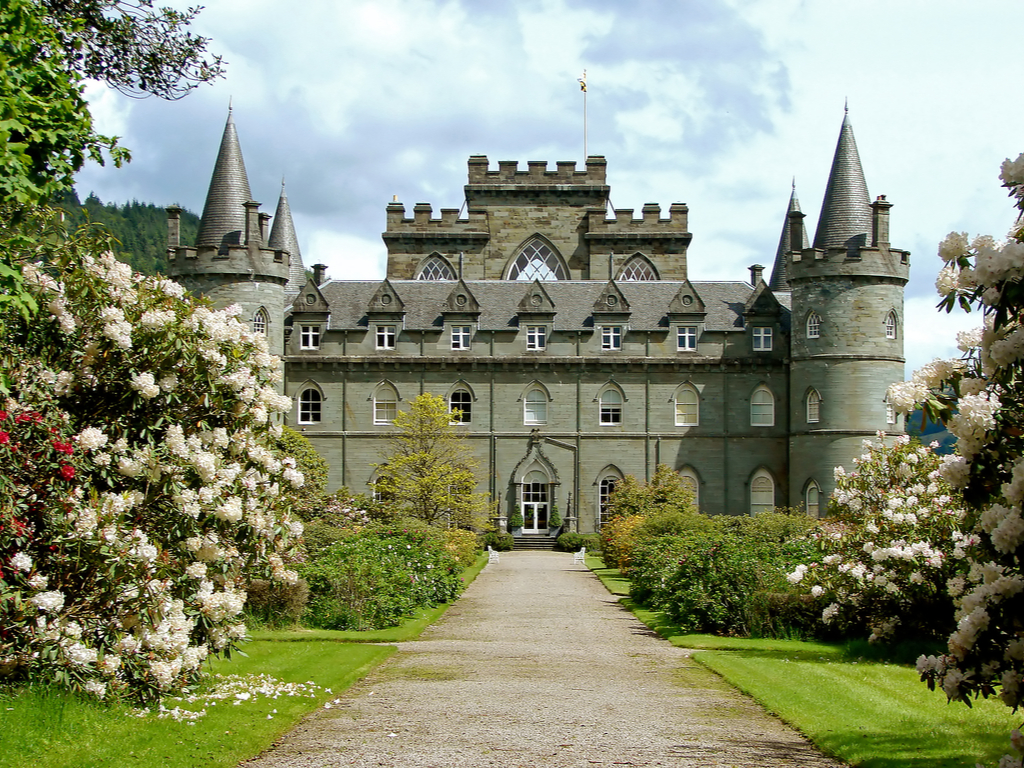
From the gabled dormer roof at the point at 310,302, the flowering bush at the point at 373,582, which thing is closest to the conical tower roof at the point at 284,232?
the gabled dormer roof at the point at 310,302

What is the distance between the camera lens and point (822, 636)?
1753 cm

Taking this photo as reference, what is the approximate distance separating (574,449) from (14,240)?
39825 mm

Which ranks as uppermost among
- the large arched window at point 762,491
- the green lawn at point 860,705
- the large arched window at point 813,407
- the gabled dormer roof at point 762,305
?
the gabled dormer roof at point 762,305

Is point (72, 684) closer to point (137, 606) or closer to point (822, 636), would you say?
point (137, 606)

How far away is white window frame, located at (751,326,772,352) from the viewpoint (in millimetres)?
49000

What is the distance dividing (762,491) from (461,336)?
15.1 m

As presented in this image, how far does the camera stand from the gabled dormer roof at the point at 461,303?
162 ft

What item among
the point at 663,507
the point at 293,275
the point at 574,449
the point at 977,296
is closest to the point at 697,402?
the point at 574,449

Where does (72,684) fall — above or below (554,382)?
below

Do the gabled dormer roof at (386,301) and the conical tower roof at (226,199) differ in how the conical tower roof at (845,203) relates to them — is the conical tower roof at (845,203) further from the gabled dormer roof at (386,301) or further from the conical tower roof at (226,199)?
the conical tower roof at (226,199)

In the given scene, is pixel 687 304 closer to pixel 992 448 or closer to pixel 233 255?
pixel 233 255

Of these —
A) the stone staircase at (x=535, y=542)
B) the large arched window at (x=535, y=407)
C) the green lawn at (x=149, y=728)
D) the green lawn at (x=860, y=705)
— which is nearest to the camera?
the green lawn at (x=149, y=728)

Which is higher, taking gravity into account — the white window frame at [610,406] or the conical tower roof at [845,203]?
the conical tower roof at [845,203]

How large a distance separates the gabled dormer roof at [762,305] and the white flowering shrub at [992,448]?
42159 millimetres
